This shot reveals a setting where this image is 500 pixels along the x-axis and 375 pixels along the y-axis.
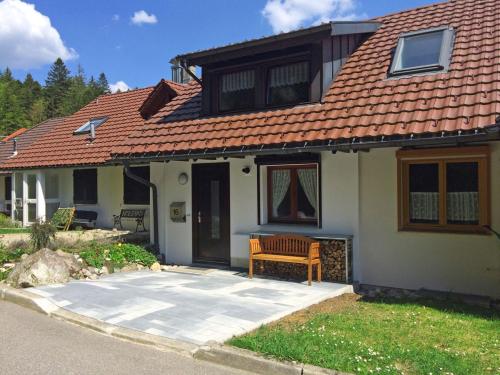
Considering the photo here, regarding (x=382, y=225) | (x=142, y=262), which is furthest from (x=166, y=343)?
(x=142, y=262)

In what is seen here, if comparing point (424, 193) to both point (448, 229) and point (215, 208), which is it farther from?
point (215, 208)

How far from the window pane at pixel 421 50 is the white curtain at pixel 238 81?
3384 millimetres

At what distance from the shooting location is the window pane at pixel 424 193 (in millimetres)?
8469

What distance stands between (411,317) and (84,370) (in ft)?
14.1

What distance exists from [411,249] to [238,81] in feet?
18.3

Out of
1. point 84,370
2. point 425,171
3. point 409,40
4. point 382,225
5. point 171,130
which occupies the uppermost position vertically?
point 409,40

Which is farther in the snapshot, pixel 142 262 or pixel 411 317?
pixel 142 262

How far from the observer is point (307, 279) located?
945 cm

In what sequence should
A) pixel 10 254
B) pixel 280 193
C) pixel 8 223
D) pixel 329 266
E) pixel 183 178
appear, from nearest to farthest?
1. pixel 329 266
2. pixel 280 193
3. pixel 10 254
4. pixel 183 178
5. pixel 8 223

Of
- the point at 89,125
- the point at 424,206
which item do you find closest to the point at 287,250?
the point at 424,206

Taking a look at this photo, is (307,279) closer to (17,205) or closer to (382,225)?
(382,225)

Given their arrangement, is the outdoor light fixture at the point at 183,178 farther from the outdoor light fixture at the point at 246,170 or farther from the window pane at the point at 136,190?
the window pane at the point at 136,190

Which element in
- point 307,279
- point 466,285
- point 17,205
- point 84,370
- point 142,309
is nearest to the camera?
point 84,370

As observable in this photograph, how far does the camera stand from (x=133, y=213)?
53.5 ft
